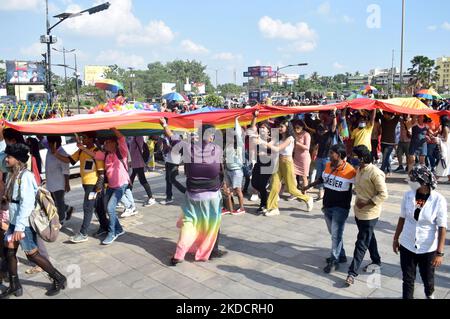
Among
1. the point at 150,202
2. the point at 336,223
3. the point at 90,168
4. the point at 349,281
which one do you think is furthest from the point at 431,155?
the point at 90,168

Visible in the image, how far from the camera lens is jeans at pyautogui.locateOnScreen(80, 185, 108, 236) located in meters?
5.78

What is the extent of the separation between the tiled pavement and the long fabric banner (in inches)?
66.6

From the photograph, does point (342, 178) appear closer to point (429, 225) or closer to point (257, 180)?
point (429, 225)

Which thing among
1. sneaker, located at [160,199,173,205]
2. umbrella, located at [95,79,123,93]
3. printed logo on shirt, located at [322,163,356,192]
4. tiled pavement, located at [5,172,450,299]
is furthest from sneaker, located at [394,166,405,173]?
umbrella, located at [95,79,123,93]

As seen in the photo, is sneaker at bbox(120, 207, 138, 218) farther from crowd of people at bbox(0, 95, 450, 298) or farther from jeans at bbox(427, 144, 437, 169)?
jeans at bbox(427, 144, 437, 169)

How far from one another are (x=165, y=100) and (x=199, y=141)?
40.6 ft

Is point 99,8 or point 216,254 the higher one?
point 99,8

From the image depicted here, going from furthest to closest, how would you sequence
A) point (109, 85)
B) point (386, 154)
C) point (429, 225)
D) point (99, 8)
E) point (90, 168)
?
point (99, 8) < point (386, 154) < point (109, 85) < point (90, 168) < point (429, 225)

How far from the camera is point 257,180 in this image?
7297 mm

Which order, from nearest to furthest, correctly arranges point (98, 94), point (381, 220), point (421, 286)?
point (421, 286), point (381, 220), point (98, 94)

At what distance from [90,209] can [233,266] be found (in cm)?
234

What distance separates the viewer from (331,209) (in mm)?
4602
